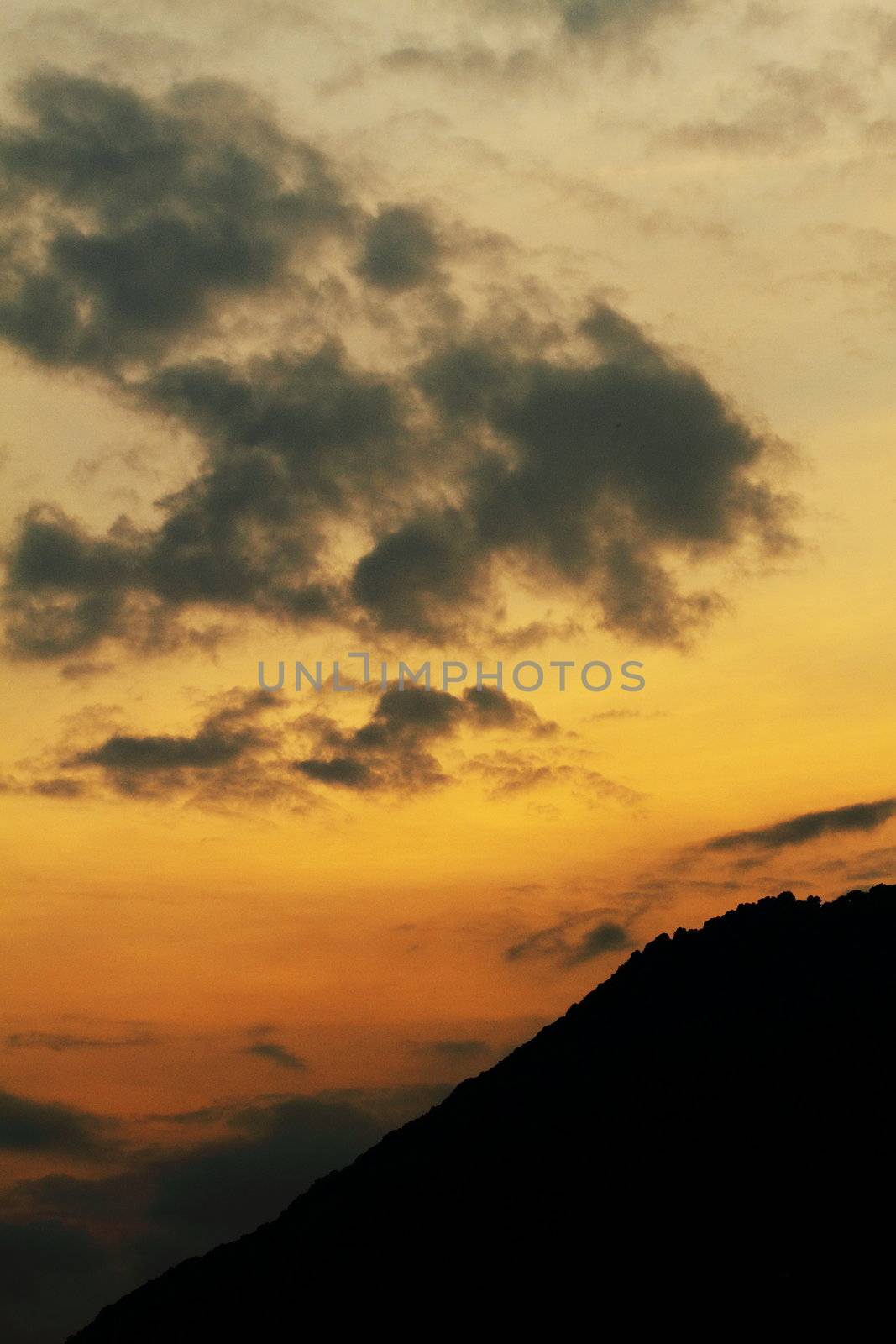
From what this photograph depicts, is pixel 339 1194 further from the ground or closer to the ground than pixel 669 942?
closer to the ground

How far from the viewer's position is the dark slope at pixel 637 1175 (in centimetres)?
5803

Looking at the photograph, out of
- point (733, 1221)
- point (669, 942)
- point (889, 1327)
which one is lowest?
point (889, 1327)

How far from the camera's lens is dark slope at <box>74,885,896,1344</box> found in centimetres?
5803

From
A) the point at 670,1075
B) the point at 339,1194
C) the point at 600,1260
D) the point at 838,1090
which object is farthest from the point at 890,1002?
the point at 339,1194

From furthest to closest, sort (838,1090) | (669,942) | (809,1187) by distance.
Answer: (669,942) < (838,1090) < (809,1187)

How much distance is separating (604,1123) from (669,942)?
1201 cm

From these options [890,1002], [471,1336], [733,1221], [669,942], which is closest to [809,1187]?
[733,1221]

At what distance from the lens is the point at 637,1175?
2569 inches

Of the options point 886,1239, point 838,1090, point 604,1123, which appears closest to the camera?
Answer: point 886,1239

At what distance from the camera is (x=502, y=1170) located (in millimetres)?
71750

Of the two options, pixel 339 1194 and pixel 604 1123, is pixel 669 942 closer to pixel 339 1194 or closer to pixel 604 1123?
pixel 604 1123

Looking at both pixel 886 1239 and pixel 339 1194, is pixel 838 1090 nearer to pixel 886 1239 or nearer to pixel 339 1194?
pixel 886 1239

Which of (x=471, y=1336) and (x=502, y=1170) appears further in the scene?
(x=502, y=1170)

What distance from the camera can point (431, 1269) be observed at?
66812mm
